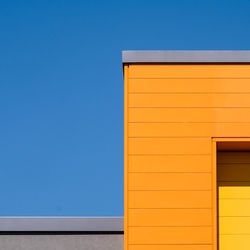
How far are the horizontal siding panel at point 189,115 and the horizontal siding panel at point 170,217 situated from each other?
1.32 meters

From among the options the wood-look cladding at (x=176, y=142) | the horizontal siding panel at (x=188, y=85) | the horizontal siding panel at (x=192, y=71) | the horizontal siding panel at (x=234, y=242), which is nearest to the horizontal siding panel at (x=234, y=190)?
the horizontal siding panel at (x=234, y=242)

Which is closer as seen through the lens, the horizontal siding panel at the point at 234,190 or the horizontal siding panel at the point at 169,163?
the horizontal siding panel at the point at 169,163

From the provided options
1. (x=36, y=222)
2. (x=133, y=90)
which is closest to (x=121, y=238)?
(x=36, y=222)

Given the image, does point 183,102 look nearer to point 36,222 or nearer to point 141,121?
point 141,121

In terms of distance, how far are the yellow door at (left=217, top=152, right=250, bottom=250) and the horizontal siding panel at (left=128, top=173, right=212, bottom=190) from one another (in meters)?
0.80

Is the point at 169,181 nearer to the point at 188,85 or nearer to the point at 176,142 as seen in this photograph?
the point at 176,142

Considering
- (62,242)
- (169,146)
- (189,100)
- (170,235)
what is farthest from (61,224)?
(189,100)

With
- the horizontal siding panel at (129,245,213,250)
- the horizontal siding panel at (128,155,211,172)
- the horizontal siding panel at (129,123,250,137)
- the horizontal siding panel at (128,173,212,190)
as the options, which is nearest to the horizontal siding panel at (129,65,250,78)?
the horizontal siding panel at (129,123,250,137)

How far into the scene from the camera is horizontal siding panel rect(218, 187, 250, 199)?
7.32 meters

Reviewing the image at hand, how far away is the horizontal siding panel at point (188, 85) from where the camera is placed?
22.4 ft

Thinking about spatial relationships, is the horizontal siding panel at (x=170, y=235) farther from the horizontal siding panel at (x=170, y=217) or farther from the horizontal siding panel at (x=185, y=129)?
the horizontal siding panel at (x=185, y=129)

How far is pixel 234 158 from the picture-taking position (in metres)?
7.36

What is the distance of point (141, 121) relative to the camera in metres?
6.78

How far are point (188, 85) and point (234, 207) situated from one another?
6.92 ft
